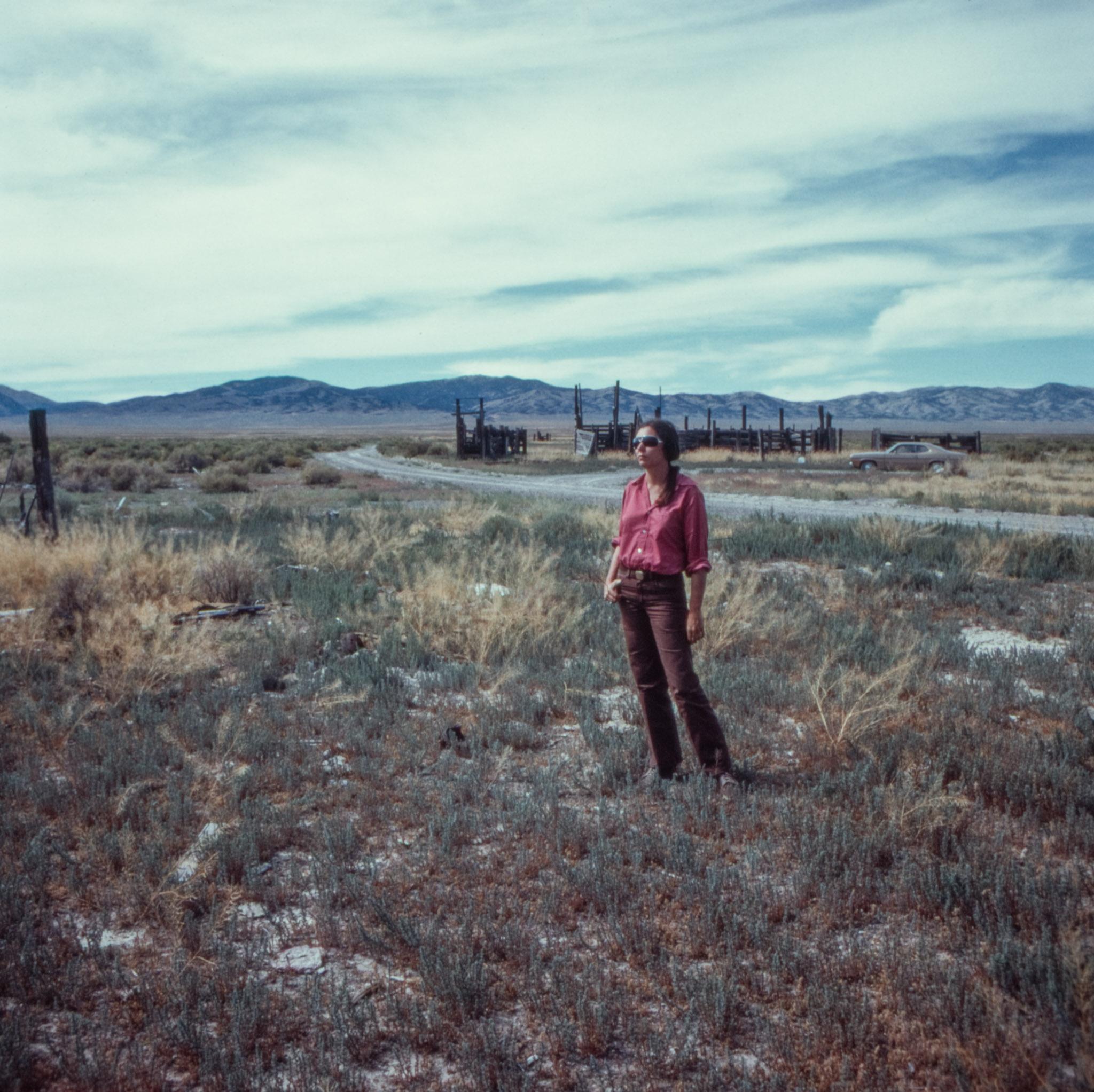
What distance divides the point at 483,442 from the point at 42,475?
1434 inches

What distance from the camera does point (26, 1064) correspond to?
265cm

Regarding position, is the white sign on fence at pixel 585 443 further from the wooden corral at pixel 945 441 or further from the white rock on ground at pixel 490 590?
the white rock on ground at pixel 490 590

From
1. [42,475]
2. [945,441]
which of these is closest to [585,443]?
[945,441]

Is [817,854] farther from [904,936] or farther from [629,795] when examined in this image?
[629,795]

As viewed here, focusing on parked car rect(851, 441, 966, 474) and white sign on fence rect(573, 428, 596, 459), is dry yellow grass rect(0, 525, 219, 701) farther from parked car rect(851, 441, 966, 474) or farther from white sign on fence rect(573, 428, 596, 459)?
white sign on fence rect(573, 428, 596, 459)

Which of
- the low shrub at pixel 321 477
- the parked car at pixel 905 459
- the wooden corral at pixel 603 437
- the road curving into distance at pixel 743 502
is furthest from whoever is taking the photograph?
the wooden corral at pixel 603 437

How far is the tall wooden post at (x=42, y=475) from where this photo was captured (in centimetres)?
1043

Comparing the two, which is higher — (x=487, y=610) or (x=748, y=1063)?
(x=487, y=610)

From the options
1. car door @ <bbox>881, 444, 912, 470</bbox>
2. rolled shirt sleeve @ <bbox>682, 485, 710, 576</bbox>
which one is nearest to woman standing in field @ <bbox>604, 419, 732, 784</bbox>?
rolled shirt sleeve @ <bbox>682, 485, 710, 576</bbox>

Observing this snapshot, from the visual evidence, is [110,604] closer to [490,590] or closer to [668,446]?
[490,590]

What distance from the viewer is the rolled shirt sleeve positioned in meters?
4.22

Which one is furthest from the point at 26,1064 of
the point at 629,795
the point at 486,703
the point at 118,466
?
the point at 118,466

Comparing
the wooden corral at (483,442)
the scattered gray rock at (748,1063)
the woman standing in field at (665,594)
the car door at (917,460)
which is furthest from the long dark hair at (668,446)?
the wooden corral at (483,442)

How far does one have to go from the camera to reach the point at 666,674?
14.6 ft
